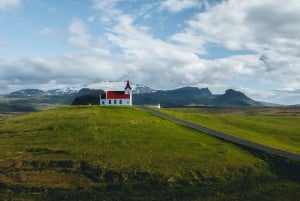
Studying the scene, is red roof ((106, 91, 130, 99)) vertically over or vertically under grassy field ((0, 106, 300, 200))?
over

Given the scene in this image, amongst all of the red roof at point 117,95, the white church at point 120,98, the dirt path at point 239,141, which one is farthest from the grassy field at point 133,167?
the red roof at point 117,95

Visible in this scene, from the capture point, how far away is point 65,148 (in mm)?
76375

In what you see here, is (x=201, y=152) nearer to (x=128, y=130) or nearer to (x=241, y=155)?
(x=241, y=155)

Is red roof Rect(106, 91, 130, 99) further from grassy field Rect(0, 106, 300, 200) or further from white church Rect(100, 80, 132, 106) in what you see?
grassy field Rect(0, 106, 300, 200)

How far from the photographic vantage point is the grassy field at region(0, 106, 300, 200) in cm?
5653

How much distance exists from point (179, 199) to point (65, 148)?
30.6 metres

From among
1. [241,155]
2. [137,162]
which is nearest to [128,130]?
[137,162]

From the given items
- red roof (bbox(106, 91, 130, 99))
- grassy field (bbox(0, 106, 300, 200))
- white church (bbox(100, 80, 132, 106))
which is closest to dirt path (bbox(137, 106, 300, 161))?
grassy field (bbox(0, 106, 300, 200))

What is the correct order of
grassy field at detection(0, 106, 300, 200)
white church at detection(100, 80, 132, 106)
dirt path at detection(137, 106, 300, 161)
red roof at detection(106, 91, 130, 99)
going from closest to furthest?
1. grassy field at detection(0, 106, 300, 200)
2. dirt path at detection(137, 106, 300, 161)
3. white church at detection(100, 80, 132, 106)
4. red roof at detection(106, 91, 130, 99)

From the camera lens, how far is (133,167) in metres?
64.5

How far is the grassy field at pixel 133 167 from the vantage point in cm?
5653

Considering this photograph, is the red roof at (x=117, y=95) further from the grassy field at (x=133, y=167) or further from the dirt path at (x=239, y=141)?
the grassy field at (x=133, y=167)

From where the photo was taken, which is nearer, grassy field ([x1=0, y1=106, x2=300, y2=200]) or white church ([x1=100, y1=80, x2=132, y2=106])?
grassy field ([x1=0, y1=106, x2=300, y2=200])

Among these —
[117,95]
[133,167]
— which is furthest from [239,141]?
[117,95]
